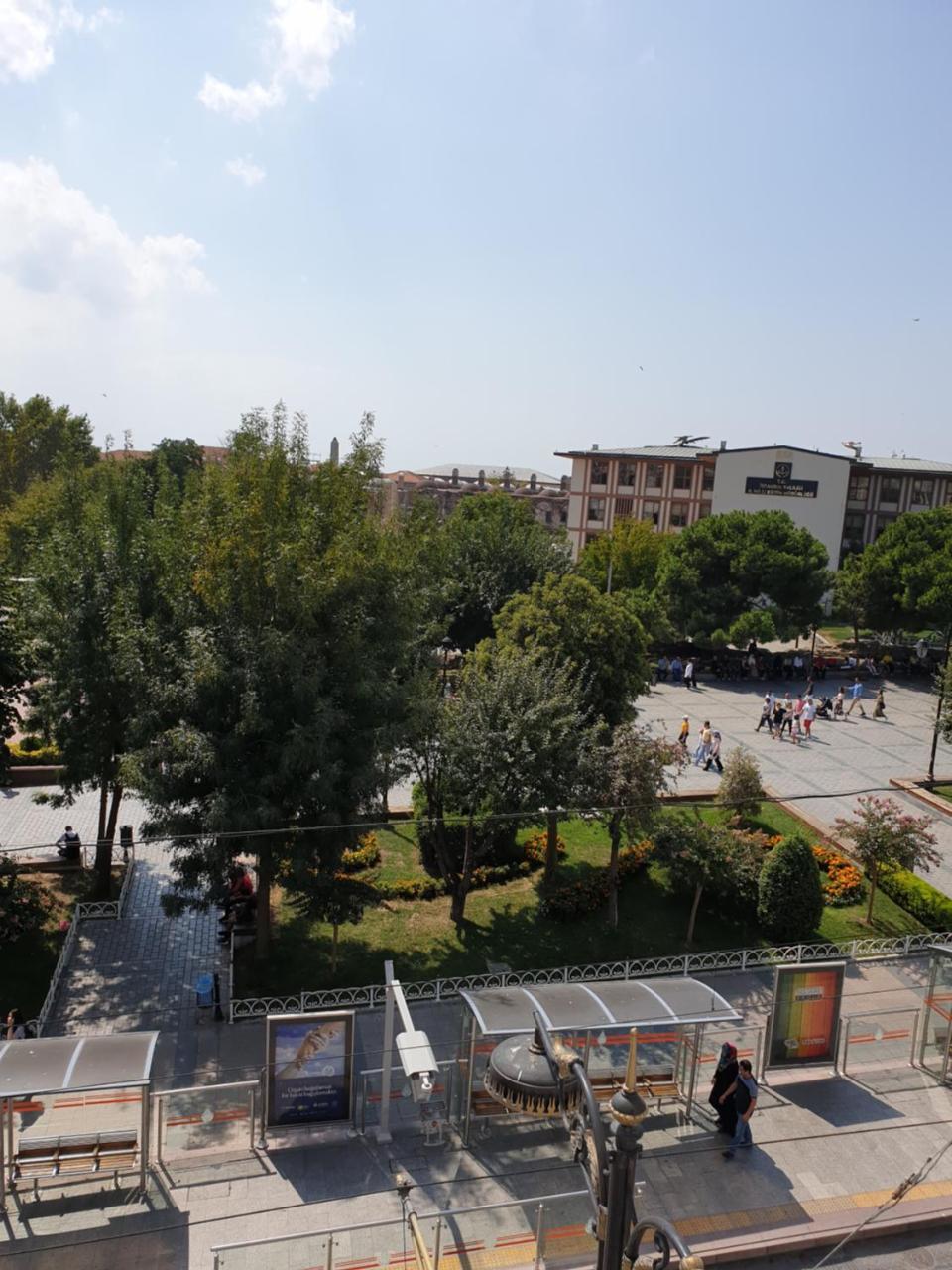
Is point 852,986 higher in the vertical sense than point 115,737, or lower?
lower

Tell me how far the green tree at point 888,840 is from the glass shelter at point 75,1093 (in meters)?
11.9

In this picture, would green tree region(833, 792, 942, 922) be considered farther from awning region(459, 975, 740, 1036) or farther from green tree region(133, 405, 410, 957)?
green tree region(133, 405, 410, 957)

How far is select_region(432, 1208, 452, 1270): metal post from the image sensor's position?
27.7 feet

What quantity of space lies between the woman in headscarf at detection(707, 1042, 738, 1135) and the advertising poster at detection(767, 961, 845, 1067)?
4.14 ft

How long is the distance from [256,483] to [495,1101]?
8.54 metres

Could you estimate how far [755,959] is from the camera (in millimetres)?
15883

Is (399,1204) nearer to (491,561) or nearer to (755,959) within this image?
(755,959)

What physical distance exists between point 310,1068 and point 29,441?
53.2m

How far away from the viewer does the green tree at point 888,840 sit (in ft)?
53.8

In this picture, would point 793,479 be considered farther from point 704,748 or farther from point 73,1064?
point 73,1064

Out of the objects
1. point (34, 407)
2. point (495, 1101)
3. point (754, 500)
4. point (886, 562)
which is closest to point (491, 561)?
point (886, 562)

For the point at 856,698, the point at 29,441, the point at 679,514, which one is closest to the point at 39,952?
the point at 856,698

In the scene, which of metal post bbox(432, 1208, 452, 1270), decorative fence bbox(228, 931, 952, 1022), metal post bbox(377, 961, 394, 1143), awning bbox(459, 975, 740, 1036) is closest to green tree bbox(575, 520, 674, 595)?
decorative fence bbox(228, 931, 952, 1022)

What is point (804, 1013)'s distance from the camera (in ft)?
39.3
